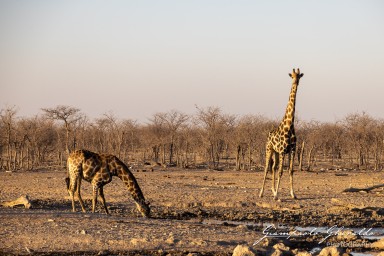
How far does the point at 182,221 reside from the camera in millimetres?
16438


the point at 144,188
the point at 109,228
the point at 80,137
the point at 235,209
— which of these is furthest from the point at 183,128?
the point at 109,228

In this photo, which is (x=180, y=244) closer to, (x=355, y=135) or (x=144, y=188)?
(x=144, y=188)

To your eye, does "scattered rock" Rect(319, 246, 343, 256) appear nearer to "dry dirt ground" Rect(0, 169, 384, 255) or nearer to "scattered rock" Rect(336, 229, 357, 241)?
"dry dirt ground" Rect(0, 169, 384, 255)

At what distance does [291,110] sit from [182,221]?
7.90m

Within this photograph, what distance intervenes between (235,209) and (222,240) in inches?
255

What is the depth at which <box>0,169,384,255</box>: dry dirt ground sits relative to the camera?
1255 cm

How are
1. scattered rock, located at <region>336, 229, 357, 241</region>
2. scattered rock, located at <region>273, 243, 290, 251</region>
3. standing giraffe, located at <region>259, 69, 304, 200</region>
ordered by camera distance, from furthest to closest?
standing giraffe, located at <region>259, 69, 304, 200</region> < scattered rock, located at <region>336, 229, 357, 241</region> < scattered rock, located at <region>273, 243, 290, 251</region>

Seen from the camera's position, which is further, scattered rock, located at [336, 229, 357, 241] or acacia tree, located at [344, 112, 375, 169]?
acacia tree, located at [344, 112, 375, 169]

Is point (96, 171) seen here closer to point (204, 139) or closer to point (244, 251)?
point (244, 251)

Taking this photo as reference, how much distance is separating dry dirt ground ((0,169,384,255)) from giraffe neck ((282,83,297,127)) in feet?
8.70

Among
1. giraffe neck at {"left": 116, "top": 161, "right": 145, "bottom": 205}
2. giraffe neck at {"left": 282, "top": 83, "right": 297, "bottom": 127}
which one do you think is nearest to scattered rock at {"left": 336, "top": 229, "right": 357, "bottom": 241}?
giraffe neck at {"left": 116, "top": 161, "right": 145, "bottom": 205}

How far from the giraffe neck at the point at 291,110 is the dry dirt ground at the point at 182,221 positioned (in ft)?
8.70

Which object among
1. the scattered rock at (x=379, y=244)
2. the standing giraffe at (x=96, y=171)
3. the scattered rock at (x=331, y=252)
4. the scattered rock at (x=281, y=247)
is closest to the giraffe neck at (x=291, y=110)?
the standing giraffe at (x=96, y=171)

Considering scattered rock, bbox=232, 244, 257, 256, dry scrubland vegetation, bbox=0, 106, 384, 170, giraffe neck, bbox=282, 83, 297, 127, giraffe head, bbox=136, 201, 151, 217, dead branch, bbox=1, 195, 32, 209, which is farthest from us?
dry scrubland vegetation, bbox=0, 106, 384, 170
